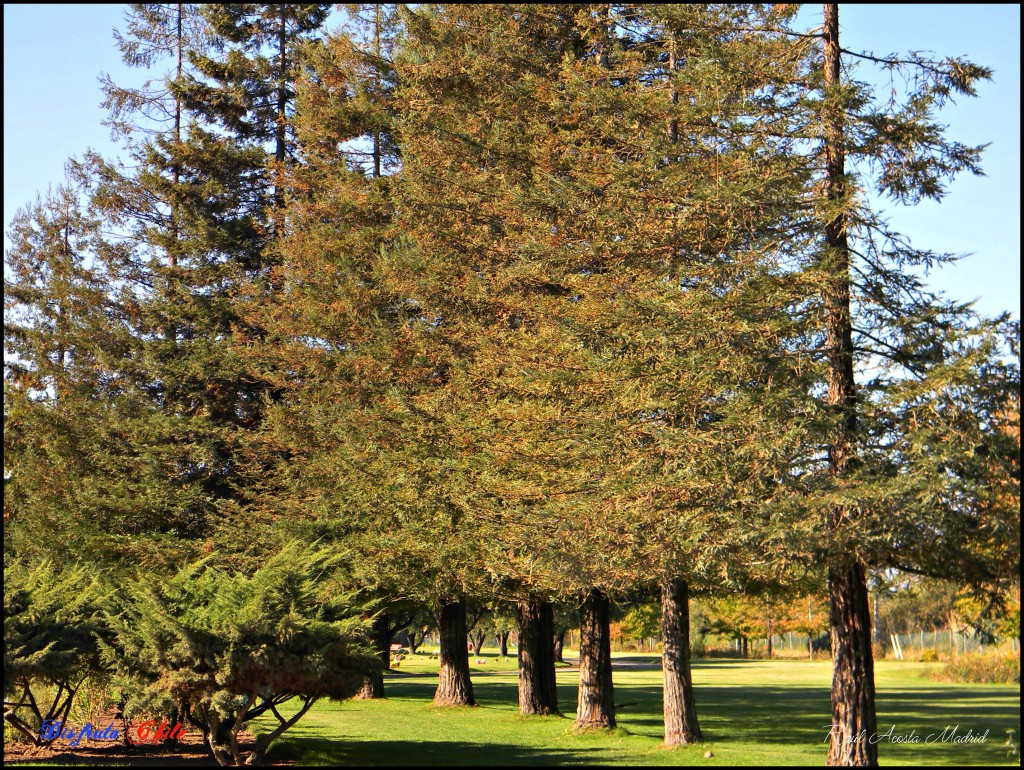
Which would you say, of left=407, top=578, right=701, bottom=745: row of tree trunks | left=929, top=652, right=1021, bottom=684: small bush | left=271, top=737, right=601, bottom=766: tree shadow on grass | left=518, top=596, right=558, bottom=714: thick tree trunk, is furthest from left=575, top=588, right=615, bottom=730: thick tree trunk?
left=929, top=652, right=1021, bottom=684: small bush

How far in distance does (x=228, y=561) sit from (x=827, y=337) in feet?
43.6

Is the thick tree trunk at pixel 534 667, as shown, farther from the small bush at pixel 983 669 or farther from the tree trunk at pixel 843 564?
the small bush at pixel 983 669

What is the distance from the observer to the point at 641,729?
61.5 feet

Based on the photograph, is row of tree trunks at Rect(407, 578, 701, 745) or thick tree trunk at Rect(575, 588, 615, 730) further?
thick tree trunk at Rect(575, 588, 615, 730)

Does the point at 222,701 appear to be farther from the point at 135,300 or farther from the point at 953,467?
the point at 135,300

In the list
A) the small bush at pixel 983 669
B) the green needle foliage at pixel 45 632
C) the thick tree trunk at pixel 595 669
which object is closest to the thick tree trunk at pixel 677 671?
the thick tree trunk at pixel 595 669

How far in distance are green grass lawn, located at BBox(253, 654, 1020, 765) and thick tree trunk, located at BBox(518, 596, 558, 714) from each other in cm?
48

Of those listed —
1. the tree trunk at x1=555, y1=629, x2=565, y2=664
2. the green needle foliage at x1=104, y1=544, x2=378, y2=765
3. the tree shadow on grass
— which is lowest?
the tree trunk at x1=555, y1=629, x2=565, y2=664

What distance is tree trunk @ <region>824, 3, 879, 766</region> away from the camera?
11.2m

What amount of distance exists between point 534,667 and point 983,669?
20.7m

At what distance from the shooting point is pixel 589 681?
16.9 metres

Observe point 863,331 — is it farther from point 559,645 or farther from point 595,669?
point 559,645

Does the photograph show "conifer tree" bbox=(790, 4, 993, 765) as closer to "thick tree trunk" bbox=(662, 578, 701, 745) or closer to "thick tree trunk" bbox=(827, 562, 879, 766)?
"thick tree trunk" bbox=(827, 562, 879, 766)

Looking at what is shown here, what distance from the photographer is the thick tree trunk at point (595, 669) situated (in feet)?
55.0
